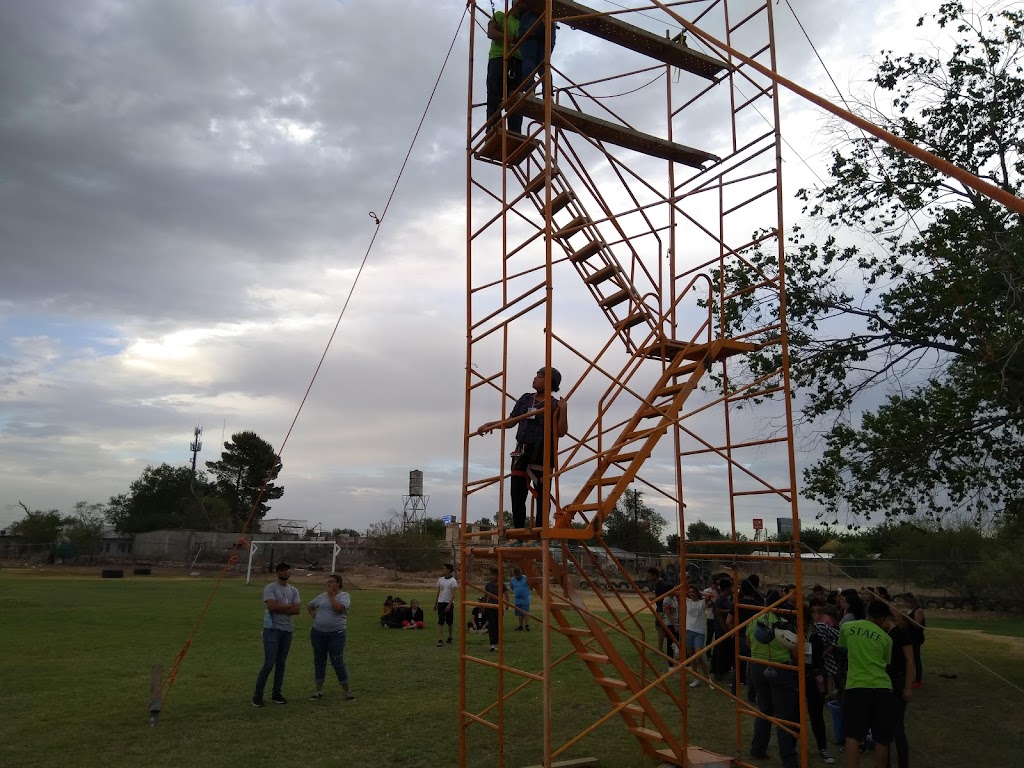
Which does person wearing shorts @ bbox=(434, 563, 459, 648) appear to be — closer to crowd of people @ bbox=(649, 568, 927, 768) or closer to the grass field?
the grass field

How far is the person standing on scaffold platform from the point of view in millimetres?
7484

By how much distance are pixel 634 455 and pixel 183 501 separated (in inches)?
3231

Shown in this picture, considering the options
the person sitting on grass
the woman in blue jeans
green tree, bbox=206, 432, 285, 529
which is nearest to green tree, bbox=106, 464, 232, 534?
green tree, bbox=206, 432, 285, 529

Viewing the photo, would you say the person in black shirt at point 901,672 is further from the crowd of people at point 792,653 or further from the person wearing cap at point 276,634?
the person wearing cap at point 276,634

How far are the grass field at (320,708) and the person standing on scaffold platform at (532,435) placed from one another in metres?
3.11

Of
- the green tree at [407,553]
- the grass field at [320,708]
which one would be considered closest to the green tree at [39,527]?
the green tree at [407,553]

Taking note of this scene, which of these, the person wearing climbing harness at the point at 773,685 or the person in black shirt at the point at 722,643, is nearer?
the person wearing climbing harness at the point at 773,685

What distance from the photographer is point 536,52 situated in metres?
8.39

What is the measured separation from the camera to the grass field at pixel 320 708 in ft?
28.1

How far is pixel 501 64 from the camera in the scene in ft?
29.1

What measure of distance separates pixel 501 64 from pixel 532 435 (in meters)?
4.43

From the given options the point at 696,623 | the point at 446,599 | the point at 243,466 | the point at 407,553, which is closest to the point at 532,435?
the point at 696,623

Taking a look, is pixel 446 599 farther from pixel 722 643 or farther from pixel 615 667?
pixel 615 667

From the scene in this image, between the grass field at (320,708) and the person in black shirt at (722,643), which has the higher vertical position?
the person in black shirt at (722,643)
